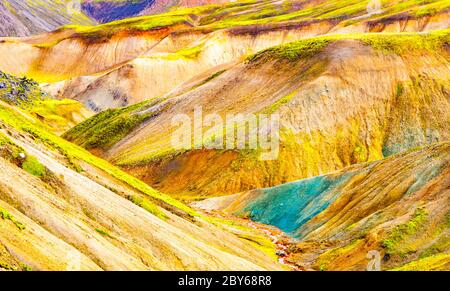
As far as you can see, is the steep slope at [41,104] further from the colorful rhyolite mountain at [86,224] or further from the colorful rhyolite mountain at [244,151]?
the colorful rhyolite mountain at [86,224]

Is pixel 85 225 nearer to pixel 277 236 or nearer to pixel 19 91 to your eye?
pixel 277 236

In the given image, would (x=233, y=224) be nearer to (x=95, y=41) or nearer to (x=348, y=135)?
(x=348, y=135)

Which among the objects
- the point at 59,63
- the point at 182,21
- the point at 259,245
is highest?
the point at 182,21

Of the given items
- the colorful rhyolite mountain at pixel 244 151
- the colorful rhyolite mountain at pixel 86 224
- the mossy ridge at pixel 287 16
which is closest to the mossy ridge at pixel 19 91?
the colorful rhyolite mountain at pixel 244 151

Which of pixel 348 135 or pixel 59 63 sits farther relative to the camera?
pixel 59 63

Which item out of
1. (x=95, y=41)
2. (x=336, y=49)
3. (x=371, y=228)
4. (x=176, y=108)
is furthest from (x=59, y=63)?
(x=371, y=228)

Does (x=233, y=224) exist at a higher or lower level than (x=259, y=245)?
higher

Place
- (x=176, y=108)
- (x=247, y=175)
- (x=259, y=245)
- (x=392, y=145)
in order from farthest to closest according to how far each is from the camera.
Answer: (x=176, y=108) → (x=392, y=145) → (x=247, y=175) → (x=259, y=245)
